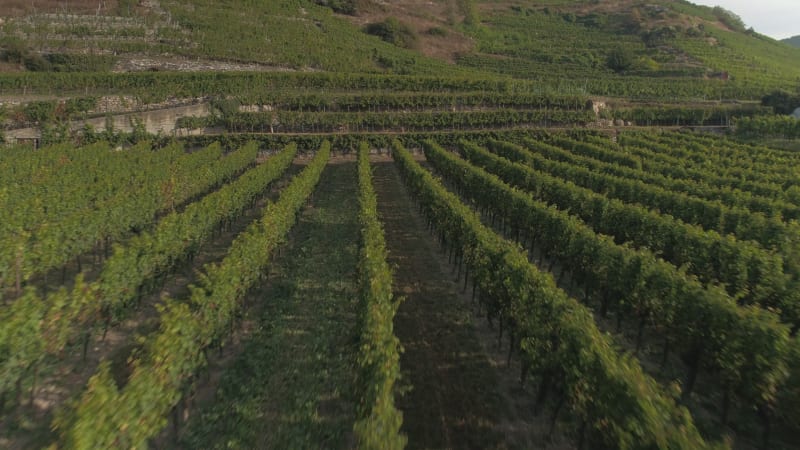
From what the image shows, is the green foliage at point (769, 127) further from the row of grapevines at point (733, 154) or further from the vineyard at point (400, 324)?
the vineyard at point (400, 324)

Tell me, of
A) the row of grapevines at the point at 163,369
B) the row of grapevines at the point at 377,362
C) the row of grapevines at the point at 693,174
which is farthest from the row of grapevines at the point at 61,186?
the row of grapevines at the point at 693,174

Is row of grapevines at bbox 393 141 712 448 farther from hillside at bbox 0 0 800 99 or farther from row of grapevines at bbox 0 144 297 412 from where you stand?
hillside at bbox 0 0 800 99

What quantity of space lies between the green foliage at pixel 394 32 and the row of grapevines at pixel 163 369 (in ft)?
331

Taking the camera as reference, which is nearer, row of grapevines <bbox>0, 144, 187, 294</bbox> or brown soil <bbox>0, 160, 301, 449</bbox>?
brown soil <bbox>0, 160, 301, 449</bbox>

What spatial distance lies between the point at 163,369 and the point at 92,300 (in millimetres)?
5106

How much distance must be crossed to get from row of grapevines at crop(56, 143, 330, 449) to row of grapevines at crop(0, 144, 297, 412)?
1.92 metres

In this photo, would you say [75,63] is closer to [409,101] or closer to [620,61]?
[409,101]

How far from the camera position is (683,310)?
11914 mm

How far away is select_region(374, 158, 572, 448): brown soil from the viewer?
10451 mm

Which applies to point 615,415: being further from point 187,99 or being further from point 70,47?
point 70,47

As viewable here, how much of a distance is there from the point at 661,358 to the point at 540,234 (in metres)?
7.89

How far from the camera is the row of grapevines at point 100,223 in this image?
15055mm

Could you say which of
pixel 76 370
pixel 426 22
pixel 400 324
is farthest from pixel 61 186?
pixel 426 22

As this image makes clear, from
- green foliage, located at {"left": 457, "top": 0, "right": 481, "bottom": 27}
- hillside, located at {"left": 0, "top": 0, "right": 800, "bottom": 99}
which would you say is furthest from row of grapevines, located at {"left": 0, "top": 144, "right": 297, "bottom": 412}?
green foliage, located at {"left": 457, "top": 0, "right": 481, "bottom": 27}
